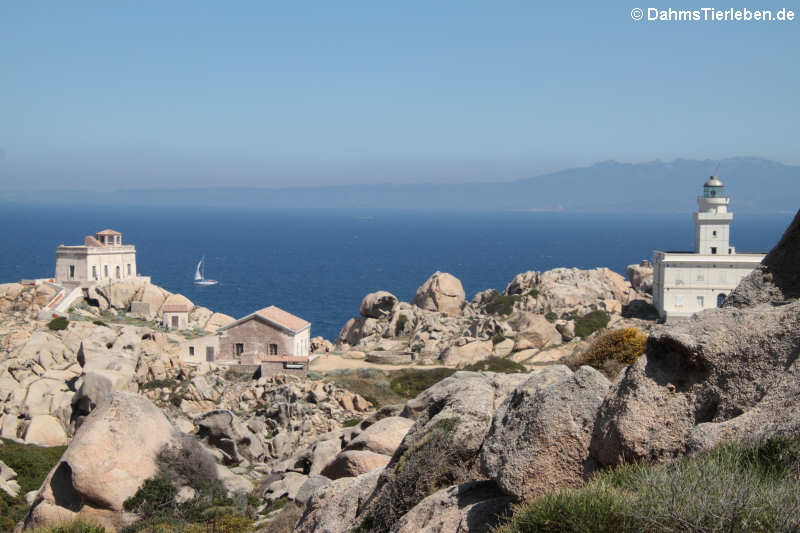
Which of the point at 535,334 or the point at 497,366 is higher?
the point at 535,334

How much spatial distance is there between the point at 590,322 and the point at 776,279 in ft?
137

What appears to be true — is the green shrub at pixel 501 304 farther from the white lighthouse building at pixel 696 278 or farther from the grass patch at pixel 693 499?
the grass patch at pixel 693 499

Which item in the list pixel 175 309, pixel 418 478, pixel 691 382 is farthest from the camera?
pixel 175 309

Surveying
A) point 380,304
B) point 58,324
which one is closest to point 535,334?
point 380,304

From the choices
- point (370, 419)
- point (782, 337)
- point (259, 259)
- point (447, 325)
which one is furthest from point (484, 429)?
point (259, 259)

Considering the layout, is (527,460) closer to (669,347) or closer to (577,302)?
(669,347)

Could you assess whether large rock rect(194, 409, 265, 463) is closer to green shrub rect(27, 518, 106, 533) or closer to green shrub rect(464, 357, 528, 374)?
green shrub rect(27, 518, 106, 533)

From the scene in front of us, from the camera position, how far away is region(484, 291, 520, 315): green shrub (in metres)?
59.2

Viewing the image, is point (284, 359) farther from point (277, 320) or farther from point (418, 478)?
point (418, 478)

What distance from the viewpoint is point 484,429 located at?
458 inches

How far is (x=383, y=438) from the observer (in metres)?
18.0

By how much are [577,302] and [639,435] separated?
168 ft

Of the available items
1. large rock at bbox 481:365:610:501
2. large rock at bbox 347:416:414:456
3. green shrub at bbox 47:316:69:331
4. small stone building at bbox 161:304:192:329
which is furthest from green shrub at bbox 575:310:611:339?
large rock at bbox 481:365:610:501

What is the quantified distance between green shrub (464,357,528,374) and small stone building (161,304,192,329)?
21.9 metres
